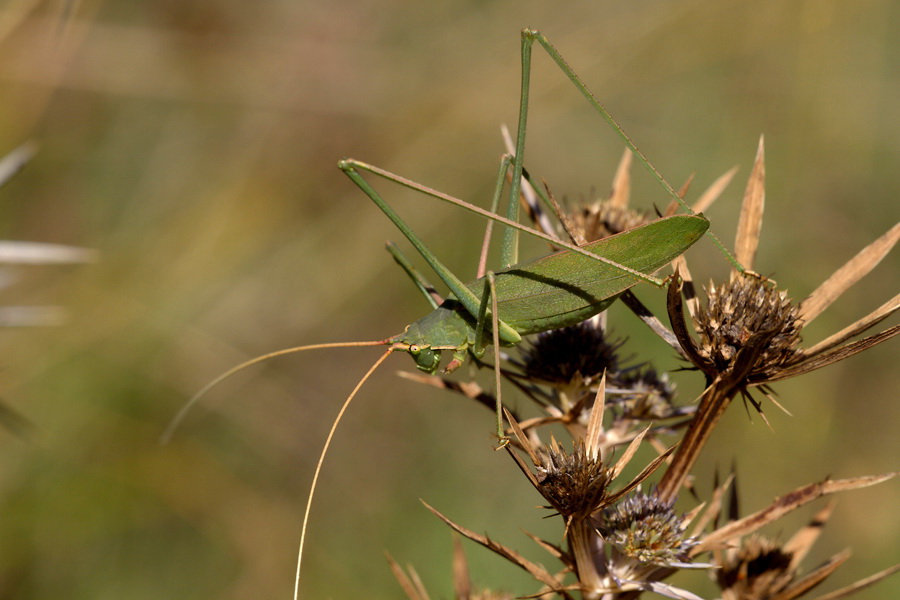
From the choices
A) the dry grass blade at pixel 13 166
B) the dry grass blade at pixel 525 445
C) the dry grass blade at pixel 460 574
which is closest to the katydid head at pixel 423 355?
the dry grass blade at pixel 460 574

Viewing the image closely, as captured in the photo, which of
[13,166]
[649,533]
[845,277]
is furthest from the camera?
[13,166]

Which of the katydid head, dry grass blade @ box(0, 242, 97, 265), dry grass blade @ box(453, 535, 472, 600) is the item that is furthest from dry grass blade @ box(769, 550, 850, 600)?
dry grass blade @ box(0, 242, 97, 265)

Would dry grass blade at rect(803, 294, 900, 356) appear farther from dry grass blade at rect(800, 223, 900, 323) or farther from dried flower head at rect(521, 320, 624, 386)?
dried flower head at rect(521, 320, 624, 386)

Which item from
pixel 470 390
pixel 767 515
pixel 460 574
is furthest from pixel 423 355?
pixel 767 515

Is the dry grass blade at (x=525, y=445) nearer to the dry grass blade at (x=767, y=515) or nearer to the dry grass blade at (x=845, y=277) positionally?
the dry grass blade at (x=767, y=515)

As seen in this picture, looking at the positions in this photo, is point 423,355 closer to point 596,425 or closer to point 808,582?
point 596,425

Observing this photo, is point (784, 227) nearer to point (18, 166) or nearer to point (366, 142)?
point (366, 142)
